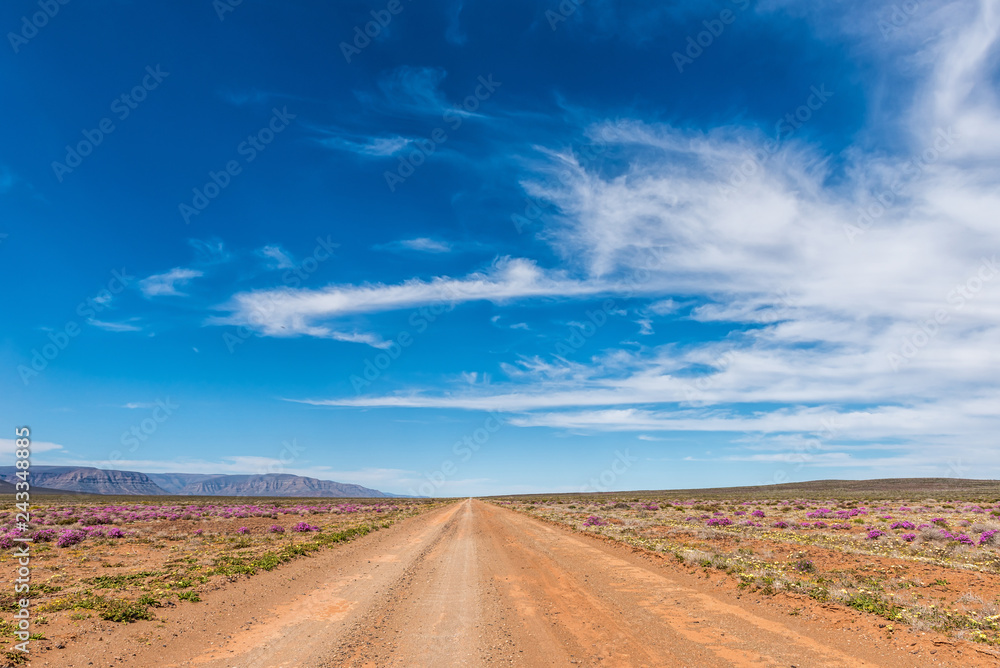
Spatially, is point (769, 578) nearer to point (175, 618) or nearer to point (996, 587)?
point (996, 587)

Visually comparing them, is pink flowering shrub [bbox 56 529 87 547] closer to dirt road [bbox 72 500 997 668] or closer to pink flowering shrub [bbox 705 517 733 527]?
dirt road [bbox 72 500 997 668]

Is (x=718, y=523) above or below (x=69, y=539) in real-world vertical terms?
below

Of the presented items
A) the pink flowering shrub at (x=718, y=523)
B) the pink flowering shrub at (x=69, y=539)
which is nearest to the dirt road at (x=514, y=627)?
the pink flowering shrub at (x=69, y=539)

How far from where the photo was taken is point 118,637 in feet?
31.2

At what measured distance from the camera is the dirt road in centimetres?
830

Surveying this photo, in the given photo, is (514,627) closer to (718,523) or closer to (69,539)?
(69,539)

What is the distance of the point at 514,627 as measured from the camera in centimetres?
1009

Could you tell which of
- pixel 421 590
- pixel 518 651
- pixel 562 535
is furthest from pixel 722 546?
pixel 518 651

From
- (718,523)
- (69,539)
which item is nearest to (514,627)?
(69,539)

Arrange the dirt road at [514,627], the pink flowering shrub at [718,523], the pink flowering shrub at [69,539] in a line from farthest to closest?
the pink flowering shrub at [718,523] < the pink flowering shrub at [69,539] < the dirt road at [514,627]

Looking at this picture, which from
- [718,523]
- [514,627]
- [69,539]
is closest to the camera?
[514,627]

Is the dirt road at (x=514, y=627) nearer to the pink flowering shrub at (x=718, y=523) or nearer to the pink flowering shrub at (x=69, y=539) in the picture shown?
the pink flowering shrub at (x=69, y=539)

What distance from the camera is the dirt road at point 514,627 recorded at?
830cm

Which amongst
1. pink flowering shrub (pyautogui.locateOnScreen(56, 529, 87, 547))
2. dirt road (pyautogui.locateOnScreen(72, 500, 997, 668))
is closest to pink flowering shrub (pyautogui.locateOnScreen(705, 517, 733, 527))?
dirt road (pyautogui.locateOnScreen(72, 500, 997, 668))
